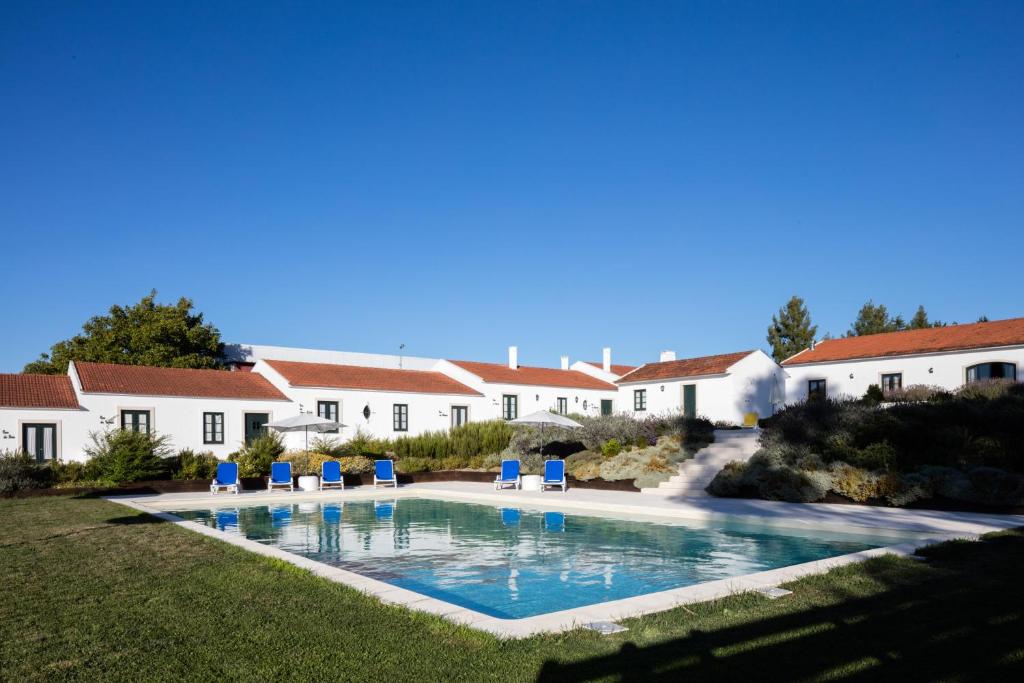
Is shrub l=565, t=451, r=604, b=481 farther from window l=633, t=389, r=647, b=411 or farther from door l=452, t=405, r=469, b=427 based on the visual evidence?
window l=633, t=389, r=647, b=411

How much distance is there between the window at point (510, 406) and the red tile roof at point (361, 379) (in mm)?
1554

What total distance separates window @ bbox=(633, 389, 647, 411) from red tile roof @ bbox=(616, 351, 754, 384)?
0.57 m

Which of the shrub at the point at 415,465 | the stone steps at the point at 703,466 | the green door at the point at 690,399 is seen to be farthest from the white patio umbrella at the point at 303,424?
the green door at the point at 690,399

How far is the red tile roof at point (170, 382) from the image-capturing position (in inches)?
1008

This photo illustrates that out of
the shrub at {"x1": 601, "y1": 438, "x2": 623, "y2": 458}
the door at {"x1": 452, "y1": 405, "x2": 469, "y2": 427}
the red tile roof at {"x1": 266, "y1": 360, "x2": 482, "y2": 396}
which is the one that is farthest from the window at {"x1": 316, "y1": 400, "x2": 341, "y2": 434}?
the shrub at {"x1": 601, "y1": 438, "x2": 623, "y2": 458}

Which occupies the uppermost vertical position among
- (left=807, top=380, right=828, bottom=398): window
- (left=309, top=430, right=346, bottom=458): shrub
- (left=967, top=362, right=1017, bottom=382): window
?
(left=967, top=362, right=1017, bottom=382): window

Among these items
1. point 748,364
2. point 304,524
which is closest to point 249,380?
point 304,524

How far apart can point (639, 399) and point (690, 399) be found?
312cm

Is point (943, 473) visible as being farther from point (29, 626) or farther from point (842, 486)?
point (29, 626)

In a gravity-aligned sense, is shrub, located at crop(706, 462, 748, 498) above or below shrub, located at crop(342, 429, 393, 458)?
below

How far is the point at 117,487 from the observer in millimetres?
19516

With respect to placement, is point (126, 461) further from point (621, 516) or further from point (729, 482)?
point (729, 482)

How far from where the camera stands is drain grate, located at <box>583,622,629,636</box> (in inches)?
214

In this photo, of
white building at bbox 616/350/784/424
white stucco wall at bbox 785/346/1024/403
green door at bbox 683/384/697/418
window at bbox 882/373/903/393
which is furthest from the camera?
green door at bbox 683/384/697/418
